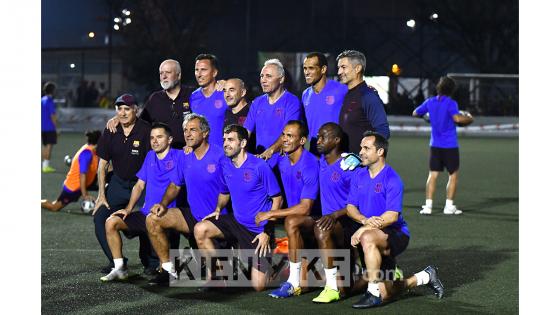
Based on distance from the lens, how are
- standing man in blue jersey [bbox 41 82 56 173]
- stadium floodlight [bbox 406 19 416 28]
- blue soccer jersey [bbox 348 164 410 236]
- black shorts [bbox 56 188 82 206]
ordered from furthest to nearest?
1. stadium floodlight [bbox 406 19 416 28]
2. standing man in blue jersey [bbox 41 82 56 173]
3. black shorts [bbox 56 188 82 206]
4. blue soccer jersey [bbox 348 164 410 236]

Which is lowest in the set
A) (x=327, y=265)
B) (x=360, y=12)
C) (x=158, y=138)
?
(x=327, y=265)

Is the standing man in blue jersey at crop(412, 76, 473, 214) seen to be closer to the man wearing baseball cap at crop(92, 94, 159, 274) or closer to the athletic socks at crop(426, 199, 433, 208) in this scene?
the athletic socks at crop(426, 199, 433, 208)

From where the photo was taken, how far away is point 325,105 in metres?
9.33

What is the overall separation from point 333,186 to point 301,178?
0.31 meters

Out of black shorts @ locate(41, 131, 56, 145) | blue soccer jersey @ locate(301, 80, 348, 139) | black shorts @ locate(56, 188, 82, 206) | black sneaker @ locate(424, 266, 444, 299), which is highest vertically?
blue soccer jersey @ locate(301, 80, 348, 139)

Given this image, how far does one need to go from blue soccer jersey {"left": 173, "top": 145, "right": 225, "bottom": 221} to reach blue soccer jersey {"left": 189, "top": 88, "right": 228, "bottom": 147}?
89 centimetres

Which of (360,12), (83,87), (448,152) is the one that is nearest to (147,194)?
(448,152)

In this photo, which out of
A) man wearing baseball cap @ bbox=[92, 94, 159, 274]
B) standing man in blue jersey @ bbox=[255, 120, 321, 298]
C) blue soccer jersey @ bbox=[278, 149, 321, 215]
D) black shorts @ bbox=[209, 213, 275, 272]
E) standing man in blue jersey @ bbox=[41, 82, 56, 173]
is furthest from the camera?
standing man in blue jersey @ bbox=[41, 82, 56, 173]

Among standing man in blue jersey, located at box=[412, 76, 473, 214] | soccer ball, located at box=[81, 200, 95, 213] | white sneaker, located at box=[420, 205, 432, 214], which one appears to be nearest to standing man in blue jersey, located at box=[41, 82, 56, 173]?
soccer ball, located at box=[81, 200, 95, 213]

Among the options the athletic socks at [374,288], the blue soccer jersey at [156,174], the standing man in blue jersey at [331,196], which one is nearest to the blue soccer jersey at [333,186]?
the standing man in blue jersey at [331,196]

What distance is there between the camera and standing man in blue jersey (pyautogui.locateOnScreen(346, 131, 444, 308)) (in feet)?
26.7

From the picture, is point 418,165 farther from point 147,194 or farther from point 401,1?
point 401,1

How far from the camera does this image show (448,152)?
1476 cm

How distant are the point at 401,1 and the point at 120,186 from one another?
40.1 meters
